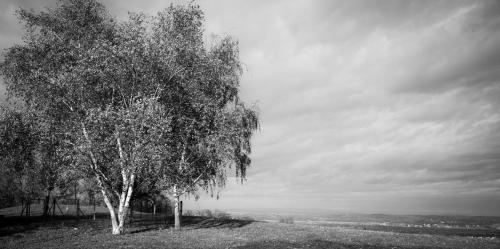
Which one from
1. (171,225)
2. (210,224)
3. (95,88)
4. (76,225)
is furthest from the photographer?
(210,224)

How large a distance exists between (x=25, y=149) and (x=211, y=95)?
18503 mm

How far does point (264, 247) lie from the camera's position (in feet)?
67.9

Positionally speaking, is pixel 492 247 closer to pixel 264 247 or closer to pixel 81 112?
pixel 264 247

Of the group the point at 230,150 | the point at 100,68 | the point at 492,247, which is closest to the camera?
the point at 492,247

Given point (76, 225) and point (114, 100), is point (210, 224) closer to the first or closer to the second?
point (76, 225)

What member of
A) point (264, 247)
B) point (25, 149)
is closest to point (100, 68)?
point (25, 149)

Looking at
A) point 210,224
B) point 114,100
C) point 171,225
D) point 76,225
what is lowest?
point 210,224

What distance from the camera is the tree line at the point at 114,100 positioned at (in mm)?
25016

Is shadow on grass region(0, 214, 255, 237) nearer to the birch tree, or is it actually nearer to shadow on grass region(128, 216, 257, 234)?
shadow on grass region(128, 216, 257, 234)

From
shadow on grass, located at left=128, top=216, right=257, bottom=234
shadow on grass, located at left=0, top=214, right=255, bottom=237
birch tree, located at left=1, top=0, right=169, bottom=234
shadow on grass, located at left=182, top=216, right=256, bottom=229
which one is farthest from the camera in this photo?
shadow on grass, located at left=182, top=216, right=256, bottom=229

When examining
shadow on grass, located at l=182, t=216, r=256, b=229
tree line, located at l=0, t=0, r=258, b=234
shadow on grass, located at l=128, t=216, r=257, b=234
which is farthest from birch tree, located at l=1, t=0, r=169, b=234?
shadow on grass, located at l=182, t=216, r=256, b=229

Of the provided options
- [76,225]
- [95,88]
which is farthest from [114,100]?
[76,225]

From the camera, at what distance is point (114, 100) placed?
2905cm

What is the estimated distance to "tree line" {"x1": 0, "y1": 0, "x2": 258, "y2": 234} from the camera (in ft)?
82.1
